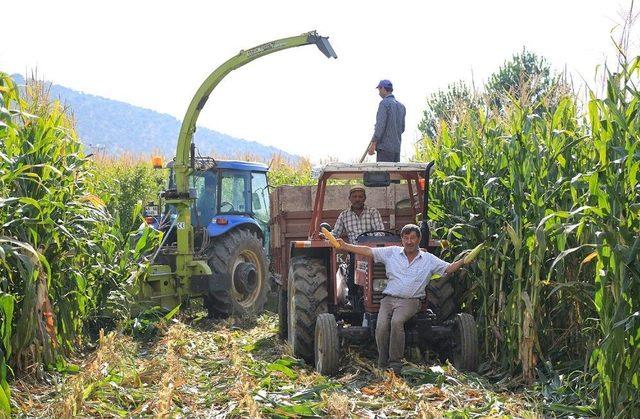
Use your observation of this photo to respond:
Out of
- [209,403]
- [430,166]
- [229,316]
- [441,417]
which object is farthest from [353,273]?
[229,316]

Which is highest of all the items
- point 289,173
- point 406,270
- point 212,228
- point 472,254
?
point 289,173

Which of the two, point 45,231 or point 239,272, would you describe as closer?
point 45,231

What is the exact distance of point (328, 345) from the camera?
6.91 m

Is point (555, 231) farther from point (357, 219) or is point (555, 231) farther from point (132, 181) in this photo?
point (132, 181)

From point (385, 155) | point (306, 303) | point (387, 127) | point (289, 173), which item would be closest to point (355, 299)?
point (306, 303)

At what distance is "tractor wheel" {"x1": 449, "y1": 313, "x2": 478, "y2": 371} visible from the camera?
6844 mm

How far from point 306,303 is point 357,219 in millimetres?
1084

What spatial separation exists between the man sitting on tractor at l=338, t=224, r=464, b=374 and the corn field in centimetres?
43

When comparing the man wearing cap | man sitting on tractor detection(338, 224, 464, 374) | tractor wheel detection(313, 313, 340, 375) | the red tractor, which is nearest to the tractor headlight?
the red tractor

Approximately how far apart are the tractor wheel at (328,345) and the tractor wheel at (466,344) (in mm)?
983

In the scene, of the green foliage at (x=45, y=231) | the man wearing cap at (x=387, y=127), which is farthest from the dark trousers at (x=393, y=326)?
the man wearing cap at (x=387, y=127)

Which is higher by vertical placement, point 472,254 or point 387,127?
point 387,127

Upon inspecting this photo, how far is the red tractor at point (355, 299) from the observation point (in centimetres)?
699

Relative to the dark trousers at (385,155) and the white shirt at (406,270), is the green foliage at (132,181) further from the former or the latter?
the white shirt at (406,270)
